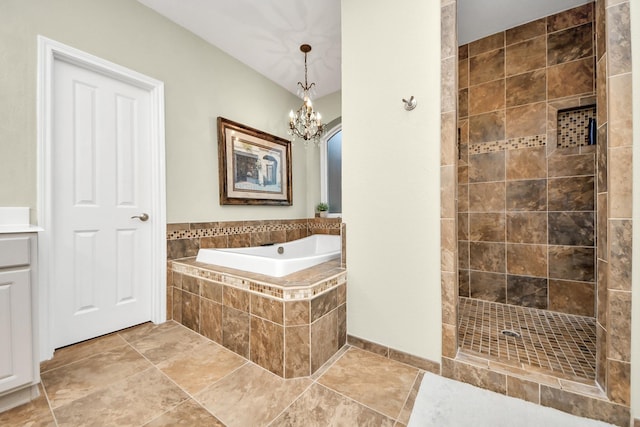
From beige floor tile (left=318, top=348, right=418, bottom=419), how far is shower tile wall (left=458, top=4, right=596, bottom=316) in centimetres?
152

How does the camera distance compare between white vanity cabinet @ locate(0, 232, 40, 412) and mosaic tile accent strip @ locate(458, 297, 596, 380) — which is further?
mosaic tile accent strip @ locate(458, 297, 596, 380)

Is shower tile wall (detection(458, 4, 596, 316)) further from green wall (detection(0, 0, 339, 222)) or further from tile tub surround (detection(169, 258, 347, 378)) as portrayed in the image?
green wall (detection(0, 0, 339, 222))

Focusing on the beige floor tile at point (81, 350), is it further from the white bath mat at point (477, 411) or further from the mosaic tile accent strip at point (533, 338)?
the mosaic tile accent strip at point (533, 338)

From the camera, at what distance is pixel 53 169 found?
162 centimetres

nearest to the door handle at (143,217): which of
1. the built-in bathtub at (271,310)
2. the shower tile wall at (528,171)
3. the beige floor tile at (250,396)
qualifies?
the built-in bathtub at (271,310)

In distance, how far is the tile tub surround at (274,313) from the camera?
54.6 inches

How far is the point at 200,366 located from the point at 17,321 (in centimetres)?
87

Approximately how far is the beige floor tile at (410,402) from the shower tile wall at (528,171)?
153 centimetres

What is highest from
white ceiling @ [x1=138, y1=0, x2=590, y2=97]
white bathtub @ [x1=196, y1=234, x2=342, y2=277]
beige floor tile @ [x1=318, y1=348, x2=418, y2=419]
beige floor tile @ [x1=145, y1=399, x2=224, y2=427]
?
white ceiling @ [x1=138, y1=0, x2=590, y2=97]

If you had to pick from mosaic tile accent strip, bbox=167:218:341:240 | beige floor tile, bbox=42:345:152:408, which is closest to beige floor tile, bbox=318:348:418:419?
beige floor tile, bbox=42:345:152:408

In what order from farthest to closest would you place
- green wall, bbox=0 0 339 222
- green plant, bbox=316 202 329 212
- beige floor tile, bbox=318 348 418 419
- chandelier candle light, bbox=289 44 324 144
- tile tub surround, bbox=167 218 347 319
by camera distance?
green plant, bbox=316 202 329 212, chandelier candle light, bbox=289 44 324 144, tile tub surround, bbox=167 218 347 319, green wall, bbox=0 0 339 222, beige floor tile, bbox=318 348 418 419

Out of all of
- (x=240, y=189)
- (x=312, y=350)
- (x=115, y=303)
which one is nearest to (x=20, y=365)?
(x=115, y=303)

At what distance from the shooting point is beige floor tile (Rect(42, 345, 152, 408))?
1.28 m

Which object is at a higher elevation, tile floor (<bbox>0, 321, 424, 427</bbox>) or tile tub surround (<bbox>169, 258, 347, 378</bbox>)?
tile tub surround (<bbox>169, 258, 347, 378</bbox>)
